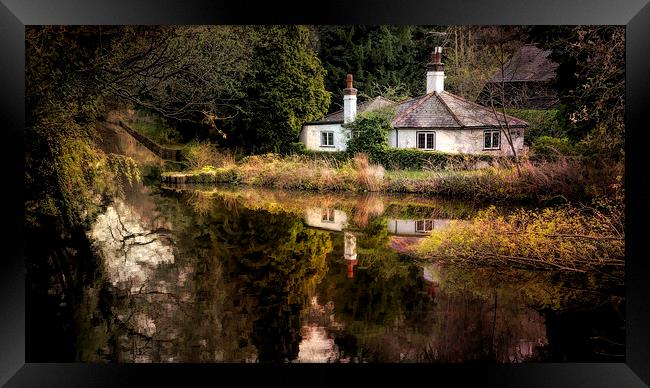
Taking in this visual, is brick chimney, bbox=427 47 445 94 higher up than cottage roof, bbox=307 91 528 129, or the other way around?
brick chimney, bbox=427 47 445 94

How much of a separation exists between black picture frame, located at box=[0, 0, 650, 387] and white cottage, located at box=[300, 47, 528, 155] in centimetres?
125

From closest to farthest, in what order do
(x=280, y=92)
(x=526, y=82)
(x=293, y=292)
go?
(x=293, y=292)
(x=526, y=82)
(x=280, y=92)

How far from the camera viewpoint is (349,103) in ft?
22.4

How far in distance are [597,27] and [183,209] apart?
13.7ft

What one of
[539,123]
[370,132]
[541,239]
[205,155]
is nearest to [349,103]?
[370,132]

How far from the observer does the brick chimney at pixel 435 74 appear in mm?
6543

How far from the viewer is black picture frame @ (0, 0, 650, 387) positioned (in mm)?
5273

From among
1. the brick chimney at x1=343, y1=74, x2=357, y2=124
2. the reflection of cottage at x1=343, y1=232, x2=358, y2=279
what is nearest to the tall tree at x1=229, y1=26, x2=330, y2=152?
the brick chimney at x1=343, y1=74, x2=357, y2=124

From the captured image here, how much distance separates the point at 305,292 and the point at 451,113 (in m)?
2.17

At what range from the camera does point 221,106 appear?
7027 millimetres

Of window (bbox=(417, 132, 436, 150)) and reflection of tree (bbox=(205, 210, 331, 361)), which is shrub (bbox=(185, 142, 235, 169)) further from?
window (bbox=(417, 132, 436, 150))
